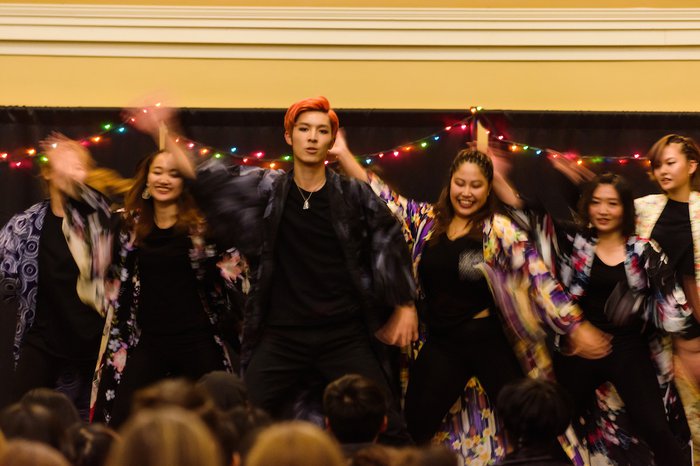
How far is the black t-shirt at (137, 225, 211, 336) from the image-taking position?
15.2 ft

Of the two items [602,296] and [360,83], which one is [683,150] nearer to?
[602,296]

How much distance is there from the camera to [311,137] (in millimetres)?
4453

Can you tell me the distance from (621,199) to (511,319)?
70 centimetres

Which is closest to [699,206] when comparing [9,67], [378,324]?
[378,324]

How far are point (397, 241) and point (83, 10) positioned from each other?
2.55 meters

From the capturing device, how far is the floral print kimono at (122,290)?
471cm

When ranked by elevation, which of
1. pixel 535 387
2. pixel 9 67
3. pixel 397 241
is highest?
pixel 9 67

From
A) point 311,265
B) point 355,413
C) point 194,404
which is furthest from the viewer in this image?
point 311,265

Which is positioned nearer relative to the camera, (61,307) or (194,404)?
(194,404)

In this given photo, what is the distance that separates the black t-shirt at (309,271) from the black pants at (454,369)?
0.41 m

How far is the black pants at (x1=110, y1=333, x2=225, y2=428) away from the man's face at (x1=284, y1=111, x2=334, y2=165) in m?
0.85

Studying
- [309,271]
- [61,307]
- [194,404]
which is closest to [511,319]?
[309,271]

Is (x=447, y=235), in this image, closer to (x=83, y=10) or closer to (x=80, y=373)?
(x=80, y=373)

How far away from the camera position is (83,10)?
19.9ft
